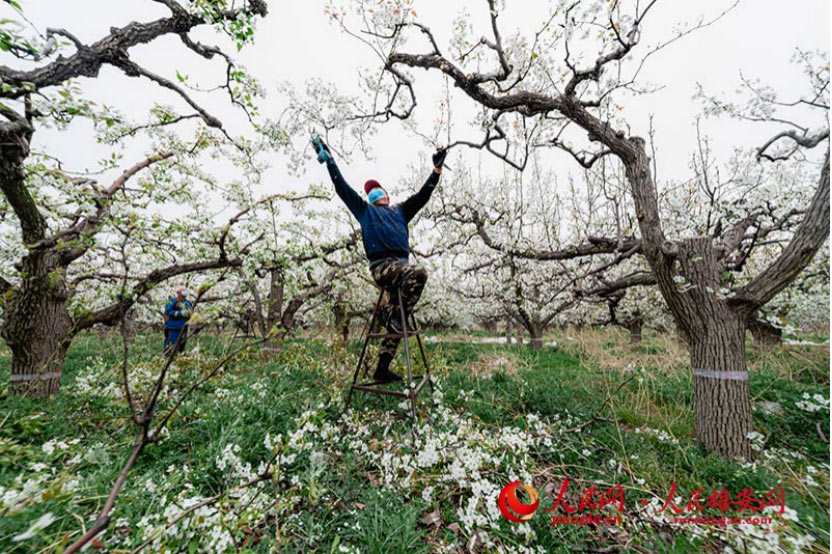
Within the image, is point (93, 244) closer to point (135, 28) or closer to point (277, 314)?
point (135, 28)

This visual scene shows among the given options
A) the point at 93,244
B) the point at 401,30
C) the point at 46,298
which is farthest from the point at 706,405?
the point at 46,298

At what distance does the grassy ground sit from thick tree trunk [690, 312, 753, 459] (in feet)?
0.77

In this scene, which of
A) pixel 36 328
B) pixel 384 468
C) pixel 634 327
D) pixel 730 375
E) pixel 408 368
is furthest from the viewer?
pixel 634 327

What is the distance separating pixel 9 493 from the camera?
4.56 feet

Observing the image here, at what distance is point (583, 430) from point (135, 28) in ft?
24.5

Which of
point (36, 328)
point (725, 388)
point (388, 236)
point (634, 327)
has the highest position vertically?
point (388, 236)

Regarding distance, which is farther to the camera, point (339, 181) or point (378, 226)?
point (378, 226)

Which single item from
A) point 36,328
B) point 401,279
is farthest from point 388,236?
point 36,328

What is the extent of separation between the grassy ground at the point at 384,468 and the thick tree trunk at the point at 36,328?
396 millimetres

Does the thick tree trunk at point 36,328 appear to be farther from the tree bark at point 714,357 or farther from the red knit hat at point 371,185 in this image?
the tree bark at point 714,357

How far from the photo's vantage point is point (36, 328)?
4.08 m

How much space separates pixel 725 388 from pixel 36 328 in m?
8.75

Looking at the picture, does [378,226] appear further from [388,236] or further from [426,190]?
[426,190]

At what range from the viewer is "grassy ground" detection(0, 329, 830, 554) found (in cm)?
171
